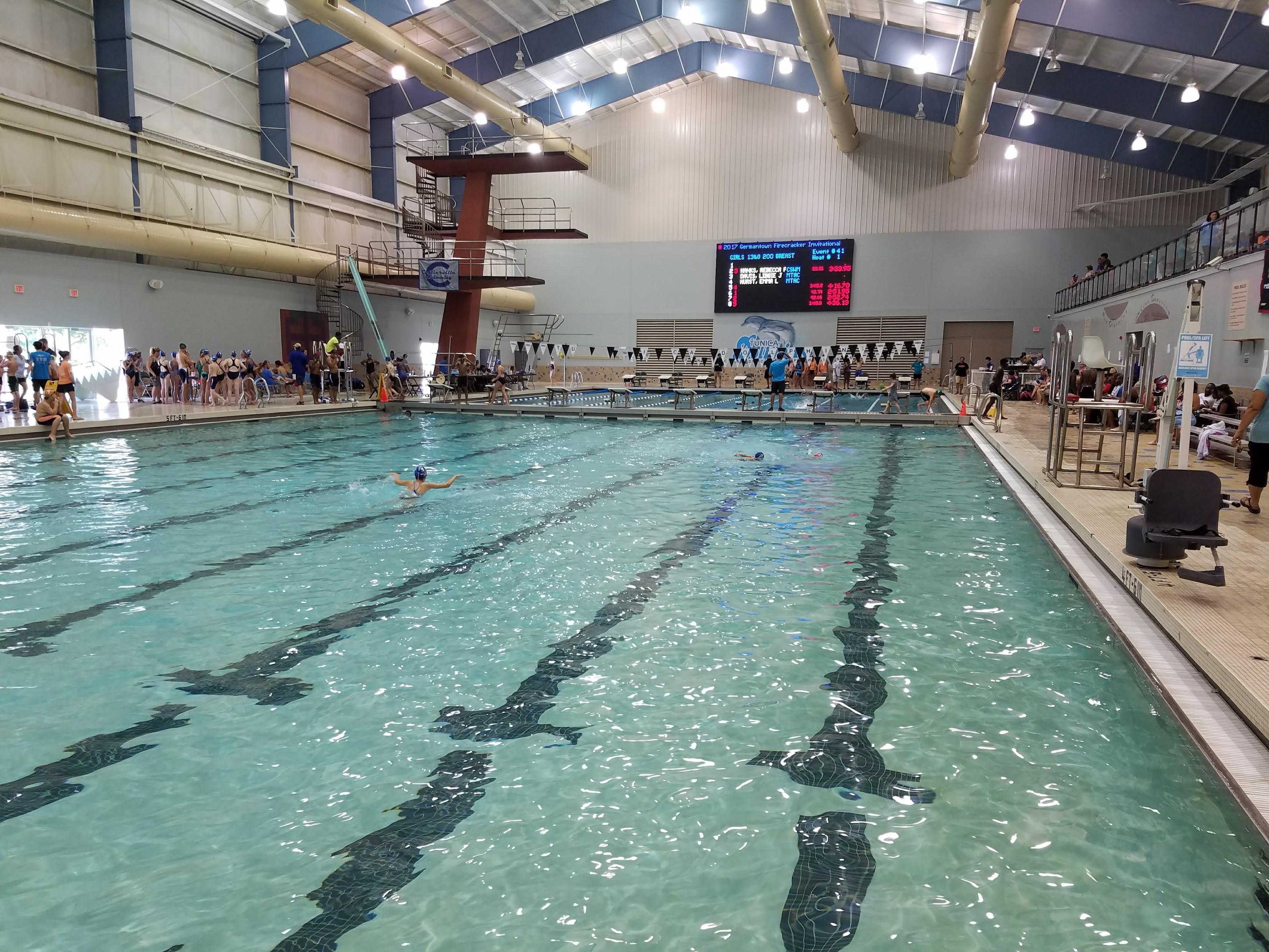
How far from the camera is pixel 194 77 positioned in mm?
17875

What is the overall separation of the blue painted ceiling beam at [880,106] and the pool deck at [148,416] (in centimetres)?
997

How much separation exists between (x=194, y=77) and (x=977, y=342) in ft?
73.7

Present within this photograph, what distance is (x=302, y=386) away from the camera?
57.4 ft

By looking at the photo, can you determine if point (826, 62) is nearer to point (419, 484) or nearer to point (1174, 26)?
point (1174, 26)

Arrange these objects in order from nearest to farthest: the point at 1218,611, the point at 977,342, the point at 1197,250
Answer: the point at 1218,611 < the point at 1197,250 < the point at 977,342

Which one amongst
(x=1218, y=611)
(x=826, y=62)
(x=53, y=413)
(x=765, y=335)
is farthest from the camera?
(x=765, y=335)

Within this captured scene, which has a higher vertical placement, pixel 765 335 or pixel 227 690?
pixel 765 335

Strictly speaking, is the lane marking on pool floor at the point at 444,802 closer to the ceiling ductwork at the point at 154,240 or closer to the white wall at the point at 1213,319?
the white wall at the point at 1213,319

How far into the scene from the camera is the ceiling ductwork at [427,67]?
14430 millimetres

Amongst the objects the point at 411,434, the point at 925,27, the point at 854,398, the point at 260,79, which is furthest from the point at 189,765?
the point at 854,398

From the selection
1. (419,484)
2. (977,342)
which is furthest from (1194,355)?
(977,342)

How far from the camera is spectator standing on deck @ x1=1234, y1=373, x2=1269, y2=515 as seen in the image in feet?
19.0

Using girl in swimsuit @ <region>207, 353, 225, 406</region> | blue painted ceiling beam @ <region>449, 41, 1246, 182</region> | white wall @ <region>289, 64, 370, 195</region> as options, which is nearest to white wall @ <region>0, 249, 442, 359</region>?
girl in swimsuit @ <region>207, 353, 225, 406</region>

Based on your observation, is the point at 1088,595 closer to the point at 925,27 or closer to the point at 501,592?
the point at 501,592
